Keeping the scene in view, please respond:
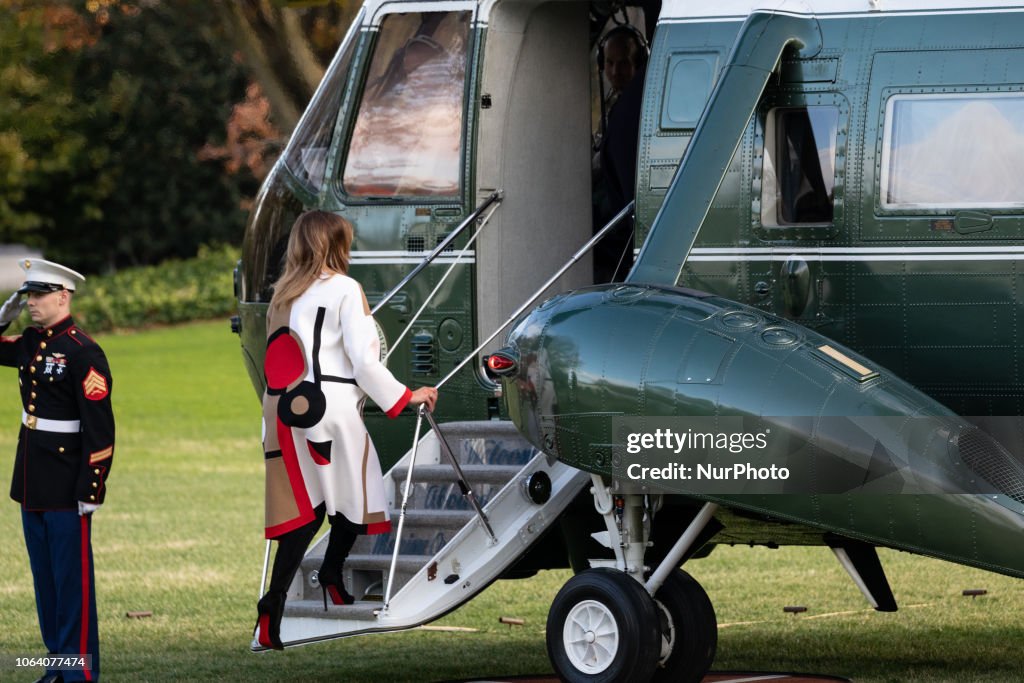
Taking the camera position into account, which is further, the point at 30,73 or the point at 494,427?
the point at 30,73

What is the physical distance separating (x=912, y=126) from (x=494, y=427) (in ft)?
6.97

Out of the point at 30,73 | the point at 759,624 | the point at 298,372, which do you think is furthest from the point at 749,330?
the point at 30,73

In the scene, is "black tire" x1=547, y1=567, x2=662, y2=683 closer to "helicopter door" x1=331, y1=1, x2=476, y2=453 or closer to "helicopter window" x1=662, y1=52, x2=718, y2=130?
"helicopter door" x1=331, y1=1, x2=476, y2=453

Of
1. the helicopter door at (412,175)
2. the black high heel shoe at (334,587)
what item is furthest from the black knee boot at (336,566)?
the helicopter door at (412,175)

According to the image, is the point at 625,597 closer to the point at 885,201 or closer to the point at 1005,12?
the point at 885,201

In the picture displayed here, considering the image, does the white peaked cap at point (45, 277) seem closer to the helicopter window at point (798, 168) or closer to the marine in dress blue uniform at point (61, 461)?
the marine in dress blue uniform at point (61, 461)

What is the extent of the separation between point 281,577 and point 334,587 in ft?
0.83

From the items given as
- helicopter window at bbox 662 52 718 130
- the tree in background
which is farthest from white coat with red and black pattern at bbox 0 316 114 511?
the tree in background

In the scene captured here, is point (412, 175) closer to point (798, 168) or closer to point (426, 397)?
point (426, 397)

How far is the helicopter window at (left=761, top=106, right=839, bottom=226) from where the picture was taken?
6875 millimetres

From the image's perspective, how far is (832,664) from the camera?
25.9ft

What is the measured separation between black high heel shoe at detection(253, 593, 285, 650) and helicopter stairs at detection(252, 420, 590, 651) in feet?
0.22

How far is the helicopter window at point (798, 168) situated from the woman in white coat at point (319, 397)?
1577 mm

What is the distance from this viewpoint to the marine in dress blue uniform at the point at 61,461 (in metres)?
6.64
